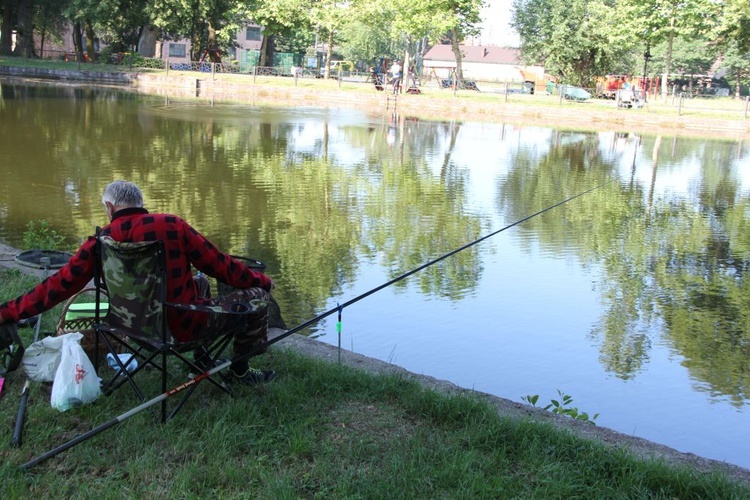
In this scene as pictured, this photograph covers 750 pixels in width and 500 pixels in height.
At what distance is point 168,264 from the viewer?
330 cm

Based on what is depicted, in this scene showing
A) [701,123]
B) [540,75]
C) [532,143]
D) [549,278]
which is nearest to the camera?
[549,278]

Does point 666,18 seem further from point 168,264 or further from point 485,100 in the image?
point 168,264

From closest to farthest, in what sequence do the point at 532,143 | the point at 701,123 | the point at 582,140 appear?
the point at 532,143, the point at 582,140, the point at 701,123

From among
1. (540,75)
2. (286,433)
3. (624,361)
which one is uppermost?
(540,75)

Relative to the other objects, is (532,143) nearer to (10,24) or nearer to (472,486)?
(472,486)

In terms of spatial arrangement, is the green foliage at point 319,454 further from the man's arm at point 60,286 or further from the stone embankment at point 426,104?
the stone embankment at point 426,104

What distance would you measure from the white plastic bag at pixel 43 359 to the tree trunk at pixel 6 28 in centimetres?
4661

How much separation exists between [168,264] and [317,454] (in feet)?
3.20

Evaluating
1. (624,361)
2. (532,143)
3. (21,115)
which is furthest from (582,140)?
(624,361)

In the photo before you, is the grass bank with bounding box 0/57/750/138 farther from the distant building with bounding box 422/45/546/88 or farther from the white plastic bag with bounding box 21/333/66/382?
the distant building with bounding box 422/45/546/88

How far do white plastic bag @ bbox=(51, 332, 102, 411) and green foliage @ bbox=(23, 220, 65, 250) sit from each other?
358cm

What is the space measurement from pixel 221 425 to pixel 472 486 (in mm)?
1060

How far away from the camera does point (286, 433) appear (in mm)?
3311

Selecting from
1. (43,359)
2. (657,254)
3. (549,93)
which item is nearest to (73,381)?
(43,359)
